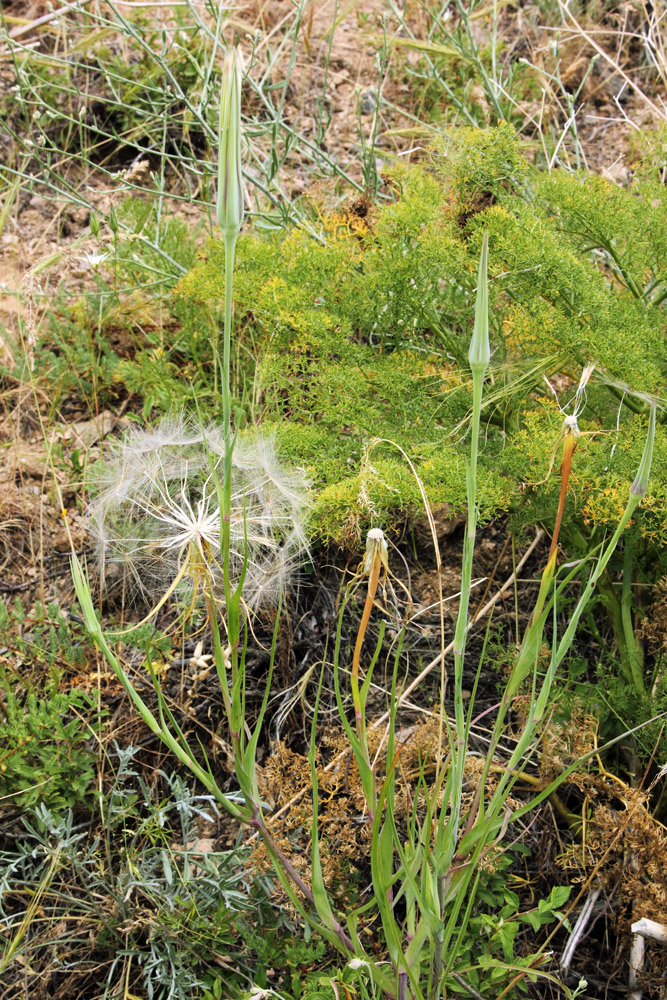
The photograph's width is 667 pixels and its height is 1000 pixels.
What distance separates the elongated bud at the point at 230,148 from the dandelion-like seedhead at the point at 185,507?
1030mm

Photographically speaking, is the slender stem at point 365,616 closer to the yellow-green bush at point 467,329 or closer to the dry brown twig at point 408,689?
the dry brown twig at point 408,689

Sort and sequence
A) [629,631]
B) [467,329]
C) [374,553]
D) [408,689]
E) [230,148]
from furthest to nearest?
1. [467,329]
2. [629,631]
3. [408,689]
4. [374,553]
5. [230,148]

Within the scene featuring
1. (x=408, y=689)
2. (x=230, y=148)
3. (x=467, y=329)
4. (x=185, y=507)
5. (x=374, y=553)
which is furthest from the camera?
(x=467, y=329)

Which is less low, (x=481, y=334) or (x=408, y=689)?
(x=481, y=334)

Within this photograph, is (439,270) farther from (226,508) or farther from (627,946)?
(627,946)

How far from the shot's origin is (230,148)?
887mm

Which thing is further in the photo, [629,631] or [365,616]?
[629,631]

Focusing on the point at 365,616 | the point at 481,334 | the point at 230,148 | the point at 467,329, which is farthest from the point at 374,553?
the point at 467,329

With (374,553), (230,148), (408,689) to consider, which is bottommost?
(408,689)

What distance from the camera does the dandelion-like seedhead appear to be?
2.02 metres

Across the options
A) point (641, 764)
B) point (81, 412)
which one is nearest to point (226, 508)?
point (641, 764)

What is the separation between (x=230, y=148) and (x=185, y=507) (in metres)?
1.24

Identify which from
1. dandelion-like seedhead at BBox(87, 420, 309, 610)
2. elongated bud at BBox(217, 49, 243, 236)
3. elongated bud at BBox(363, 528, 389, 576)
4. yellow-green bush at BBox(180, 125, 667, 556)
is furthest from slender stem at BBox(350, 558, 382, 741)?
dandelion-like seedhead at BBox(87, 420, 309, 610)

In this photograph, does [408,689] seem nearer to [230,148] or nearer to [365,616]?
[365,616]
